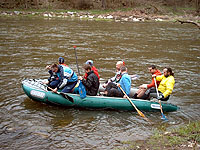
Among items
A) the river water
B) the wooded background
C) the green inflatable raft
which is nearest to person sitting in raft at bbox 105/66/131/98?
the green inflatable raft

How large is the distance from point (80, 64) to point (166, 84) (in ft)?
16.9

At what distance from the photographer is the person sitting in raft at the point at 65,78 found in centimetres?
659

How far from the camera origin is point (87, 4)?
1308 inches

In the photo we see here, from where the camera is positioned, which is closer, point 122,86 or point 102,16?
point 122,86

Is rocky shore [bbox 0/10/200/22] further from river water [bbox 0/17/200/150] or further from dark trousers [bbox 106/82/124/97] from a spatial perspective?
dark trousers [bbox 106/82/124/97]

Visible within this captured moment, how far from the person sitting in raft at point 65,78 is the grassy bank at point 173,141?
2.40m

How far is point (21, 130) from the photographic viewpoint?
18.2ft

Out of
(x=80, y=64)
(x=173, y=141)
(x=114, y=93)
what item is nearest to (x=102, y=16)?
(x=80, y=64)

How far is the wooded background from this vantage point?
31881 mm

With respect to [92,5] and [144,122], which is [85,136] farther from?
[92,5]

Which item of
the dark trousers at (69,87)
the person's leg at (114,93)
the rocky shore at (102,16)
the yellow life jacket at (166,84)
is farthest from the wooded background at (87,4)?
the dark trousers at (69,87)

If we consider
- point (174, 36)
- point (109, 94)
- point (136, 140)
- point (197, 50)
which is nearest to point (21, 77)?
point (109, 94)

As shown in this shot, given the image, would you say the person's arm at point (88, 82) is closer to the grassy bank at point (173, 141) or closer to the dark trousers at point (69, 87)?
the dark trousers at point (69, 87)

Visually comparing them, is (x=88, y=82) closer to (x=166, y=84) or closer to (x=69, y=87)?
(x=69, y=87)
